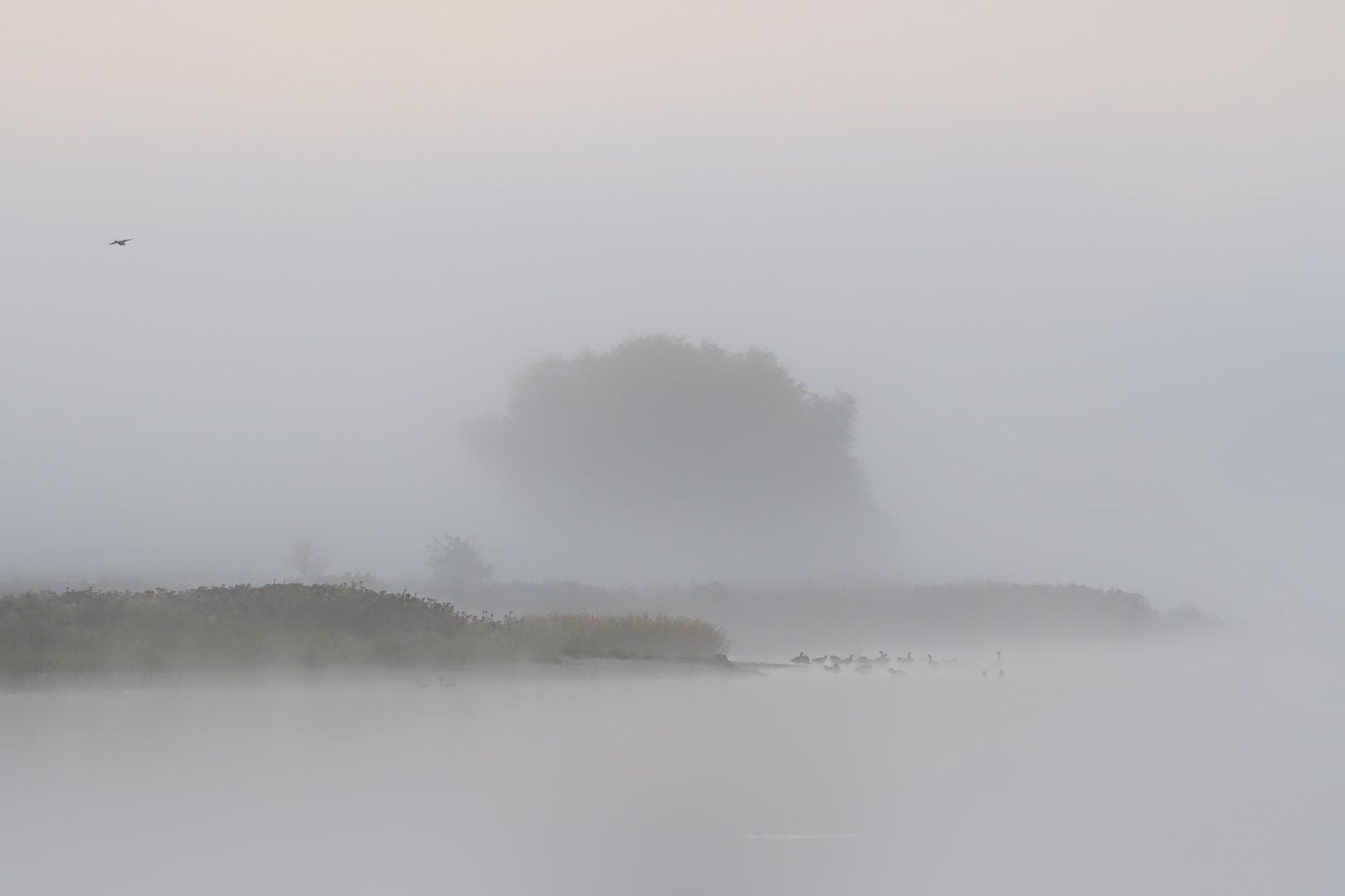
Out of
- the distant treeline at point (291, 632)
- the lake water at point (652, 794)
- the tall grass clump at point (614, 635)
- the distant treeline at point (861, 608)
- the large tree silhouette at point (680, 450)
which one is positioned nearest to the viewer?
the lake water at point (652, 794)

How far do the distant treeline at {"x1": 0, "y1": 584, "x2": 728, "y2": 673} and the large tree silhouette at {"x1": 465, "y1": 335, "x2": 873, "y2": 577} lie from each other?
40652mm

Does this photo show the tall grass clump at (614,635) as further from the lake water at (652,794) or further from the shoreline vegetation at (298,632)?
the lake water at (652,794)

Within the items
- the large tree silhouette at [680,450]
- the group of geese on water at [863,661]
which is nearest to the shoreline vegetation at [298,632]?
the group of geese on water at [863,661]

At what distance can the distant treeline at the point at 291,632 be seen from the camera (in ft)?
63.8

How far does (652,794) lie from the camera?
35.1 feet

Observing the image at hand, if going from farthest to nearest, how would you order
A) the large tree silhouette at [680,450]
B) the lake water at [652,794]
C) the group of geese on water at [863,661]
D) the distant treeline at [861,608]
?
1. the large tree silhouette at [680,450]
2. the distant treeline at [861,608]
3. the group of geese on water at [863,661]
4. the lake water at [652,794]

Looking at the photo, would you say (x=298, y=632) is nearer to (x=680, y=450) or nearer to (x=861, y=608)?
(x=861, y=608)

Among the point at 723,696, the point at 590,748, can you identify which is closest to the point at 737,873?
the point at 590,748

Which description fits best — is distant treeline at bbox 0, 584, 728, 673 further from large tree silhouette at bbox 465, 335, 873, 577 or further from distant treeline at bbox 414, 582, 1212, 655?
large tree silhouette at bbox 465, 335, 873, 577

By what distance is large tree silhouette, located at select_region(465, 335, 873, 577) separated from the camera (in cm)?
6762

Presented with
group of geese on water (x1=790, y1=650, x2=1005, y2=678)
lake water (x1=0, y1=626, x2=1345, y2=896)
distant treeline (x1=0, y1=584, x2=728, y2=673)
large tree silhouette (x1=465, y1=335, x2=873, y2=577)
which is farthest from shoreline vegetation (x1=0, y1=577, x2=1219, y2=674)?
large tree silhouette (x1=465, y1=335, x2=873, y2=577)

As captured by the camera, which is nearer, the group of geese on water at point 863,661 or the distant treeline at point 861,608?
the group of geese on water at point 863,661

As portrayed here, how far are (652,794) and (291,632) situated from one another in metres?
12.3

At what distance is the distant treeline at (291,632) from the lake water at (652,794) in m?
1.01
